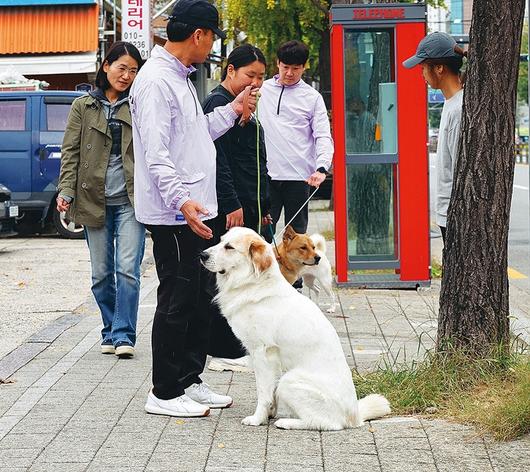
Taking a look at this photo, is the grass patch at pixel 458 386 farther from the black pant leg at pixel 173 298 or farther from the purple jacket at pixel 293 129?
the purple jacket at pixel 293 129

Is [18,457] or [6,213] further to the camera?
[6,213]

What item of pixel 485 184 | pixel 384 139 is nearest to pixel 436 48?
pixel 485 184

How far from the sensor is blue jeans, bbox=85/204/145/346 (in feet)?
24.9

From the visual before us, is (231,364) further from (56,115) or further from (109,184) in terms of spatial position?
(56,115)

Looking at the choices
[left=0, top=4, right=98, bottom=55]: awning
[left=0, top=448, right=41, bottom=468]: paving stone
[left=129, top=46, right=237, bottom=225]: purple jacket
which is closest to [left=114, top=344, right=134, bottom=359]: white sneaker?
[left=129, top=46, right=237, bottom=225]: purple jacket

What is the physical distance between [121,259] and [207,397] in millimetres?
1917

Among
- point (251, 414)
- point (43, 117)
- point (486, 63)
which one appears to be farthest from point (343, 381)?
point (43, 117)

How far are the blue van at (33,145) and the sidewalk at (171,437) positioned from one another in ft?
33.0

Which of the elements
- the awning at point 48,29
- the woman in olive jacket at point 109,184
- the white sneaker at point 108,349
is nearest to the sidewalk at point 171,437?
the white sneaker at point 108,349

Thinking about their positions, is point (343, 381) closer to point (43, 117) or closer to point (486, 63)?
point (486, 63)

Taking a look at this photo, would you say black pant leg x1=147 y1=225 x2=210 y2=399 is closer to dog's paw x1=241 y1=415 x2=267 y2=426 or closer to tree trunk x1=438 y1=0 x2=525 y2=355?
dog's paw x1=241 y1=415 x2=267 y2=426

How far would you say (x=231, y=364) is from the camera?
23.3 ft

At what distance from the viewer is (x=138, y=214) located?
569cm

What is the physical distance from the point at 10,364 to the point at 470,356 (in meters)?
2.98
